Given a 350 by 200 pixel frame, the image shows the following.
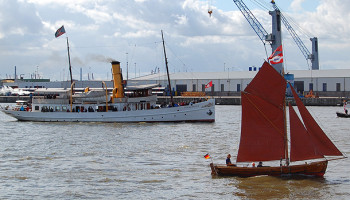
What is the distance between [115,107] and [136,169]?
34.6 metres

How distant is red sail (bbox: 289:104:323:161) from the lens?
3216 centimetres

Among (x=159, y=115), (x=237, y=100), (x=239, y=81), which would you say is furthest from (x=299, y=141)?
(x=239, y=81)

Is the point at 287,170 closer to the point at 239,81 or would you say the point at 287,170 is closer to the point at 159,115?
the point at 159,115

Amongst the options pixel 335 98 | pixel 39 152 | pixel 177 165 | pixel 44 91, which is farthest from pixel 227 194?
pixel 335 98

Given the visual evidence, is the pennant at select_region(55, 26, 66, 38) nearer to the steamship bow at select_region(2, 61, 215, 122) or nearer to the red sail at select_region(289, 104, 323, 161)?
the steamship bow at select_region(2, 61, 215, 122)

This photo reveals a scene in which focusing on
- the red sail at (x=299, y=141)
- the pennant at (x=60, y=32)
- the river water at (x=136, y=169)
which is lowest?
the river water at (x=136, y=169)

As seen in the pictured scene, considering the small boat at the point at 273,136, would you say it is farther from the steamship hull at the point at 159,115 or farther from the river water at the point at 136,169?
the steamship hull at the point at 159,115

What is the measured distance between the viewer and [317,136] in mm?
31953

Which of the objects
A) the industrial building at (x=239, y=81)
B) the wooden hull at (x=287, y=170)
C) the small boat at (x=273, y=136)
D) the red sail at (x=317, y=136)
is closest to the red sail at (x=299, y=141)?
the small boat at (x=273, y=136)

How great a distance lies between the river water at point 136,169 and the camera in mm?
29562

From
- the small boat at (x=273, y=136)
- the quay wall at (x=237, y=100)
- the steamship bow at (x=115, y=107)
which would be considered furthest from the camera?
the quay wall at (x=237, y=100)

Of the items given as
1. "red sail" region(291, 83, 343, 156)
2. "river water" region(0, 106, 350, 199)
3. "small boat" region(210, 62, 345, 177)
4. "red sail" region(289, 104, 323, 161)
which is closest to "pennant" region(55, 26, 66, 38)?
"river water" region(0, 106, 350, 199)

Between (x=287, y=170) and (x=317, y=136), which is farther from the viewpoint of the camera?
(x=287, y=170)

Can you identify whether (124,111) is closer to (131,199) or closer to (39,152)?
(39,152)
